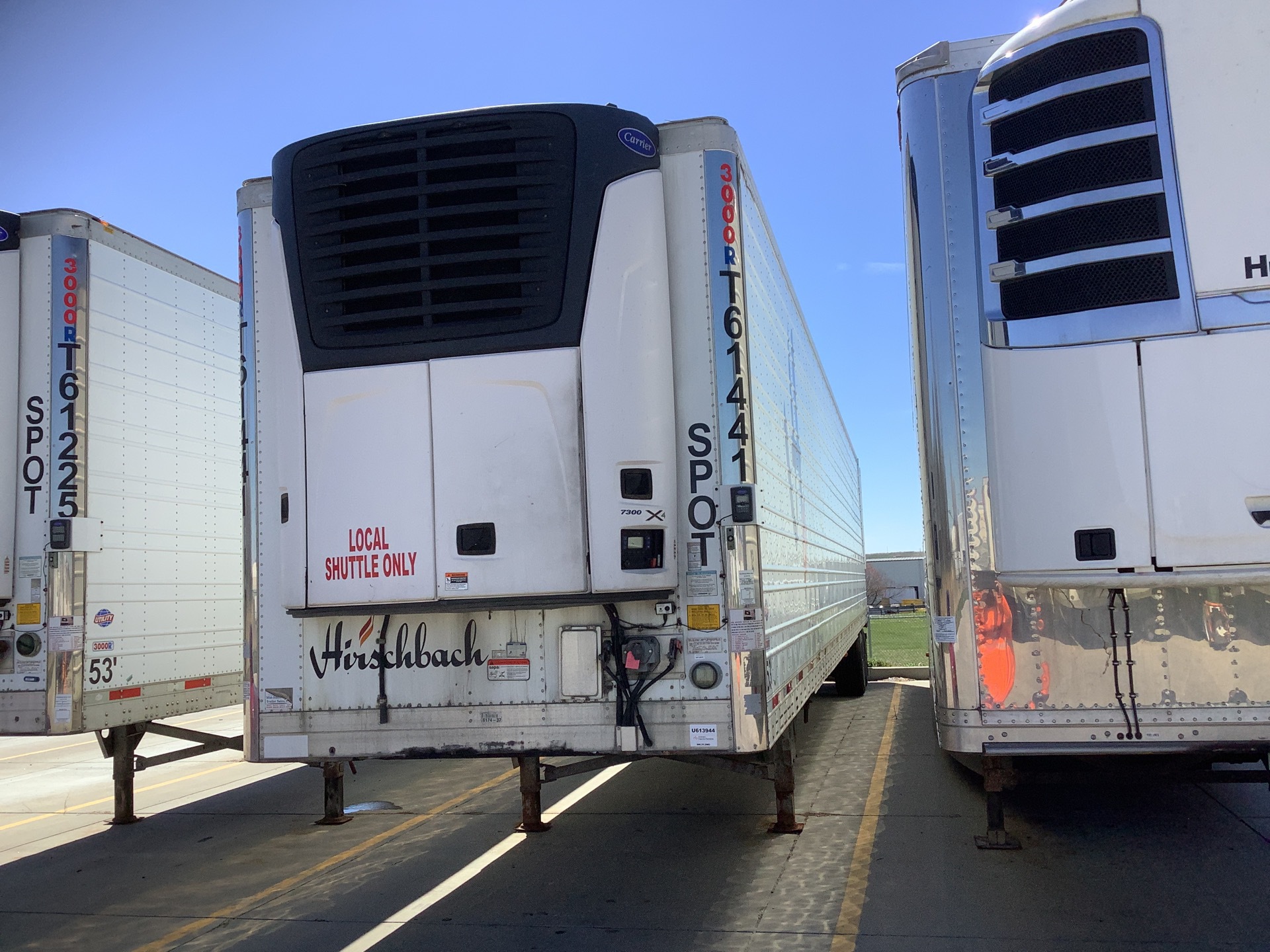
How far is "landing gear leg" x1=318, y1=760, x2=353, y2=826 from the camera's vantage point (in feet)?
24.5

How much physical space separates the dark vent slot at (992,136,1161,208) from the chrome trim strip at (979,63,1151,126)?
249 mm

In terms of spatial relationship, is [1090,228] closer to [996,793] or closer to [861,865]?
[996,793]

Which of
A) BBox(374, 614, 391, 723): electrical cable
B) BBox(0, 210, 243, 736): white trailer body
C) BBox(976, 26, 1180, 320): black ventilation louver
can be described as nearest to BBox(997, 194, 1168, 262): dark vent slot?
BBox(976, 26, 1180, 320): black ventilation louver

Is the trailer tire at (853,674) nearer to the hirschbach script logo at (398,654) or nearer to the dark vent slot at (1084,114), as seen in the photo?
the hirschbach script logo at (398,654)

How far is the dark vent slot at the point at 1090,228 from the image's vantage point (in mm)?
4363

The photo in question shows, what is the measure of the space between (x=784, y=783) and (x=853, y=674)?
787 cm

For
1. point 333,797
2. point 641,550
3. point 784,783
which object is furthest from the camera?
point 333,797

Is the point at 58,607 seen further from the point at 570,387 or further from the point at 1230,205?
the point at 1230,205

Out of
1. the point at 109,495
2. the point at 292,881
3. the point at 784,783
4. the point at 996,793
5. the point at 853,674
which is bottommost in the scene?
the point at 292,881

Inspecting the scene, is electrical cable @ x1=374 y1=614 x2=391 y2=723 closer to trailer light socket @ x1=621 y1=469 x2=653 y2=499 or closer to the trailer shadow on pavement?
the trailer shadow on pavement

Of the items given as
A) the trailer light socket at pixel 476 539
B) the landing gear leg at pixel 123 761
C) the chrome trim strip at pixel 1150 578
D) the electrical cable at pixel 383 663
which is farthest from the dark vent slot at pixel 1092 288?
the landing gear leg at pixel 123 761

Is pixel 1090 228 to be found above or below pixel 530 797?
above

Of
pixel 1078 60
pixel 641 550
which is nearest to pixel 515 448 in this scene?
pixel 641 550

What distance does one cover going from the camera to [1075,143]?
14.7ft
